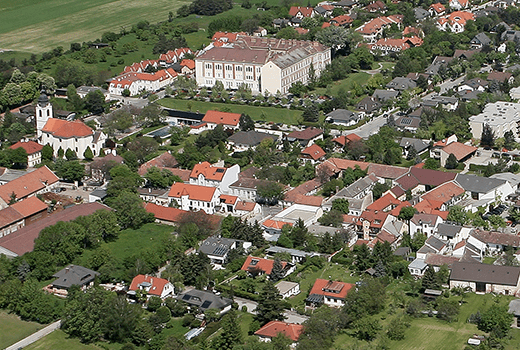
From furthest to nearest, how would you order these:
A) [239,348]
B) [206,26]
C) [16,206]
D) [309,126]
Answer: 1. [206,26]
2. [309,126]
3. [16,206]
4. [239,348]

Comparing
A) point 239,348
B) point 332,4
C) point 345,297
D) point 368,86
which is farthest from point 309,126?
point 332,4

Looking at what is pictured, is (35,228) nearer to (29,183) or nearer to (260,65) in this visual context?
(29,183)

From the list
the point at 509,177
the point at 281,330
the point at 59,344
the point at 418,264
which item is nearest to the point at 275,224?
the point at 418,264

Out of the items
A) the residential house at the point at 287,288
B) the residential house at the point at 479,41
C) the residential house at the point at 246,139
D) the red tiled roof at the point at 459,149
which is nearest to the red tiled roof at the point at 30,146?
the residential house at the point at 246,139

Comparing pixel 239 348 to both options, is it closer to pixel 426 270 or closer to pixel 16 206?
pixel 426 270

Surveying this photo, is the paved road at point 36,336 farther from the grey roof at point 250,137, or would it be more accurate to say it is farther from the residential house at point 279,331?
the grey roof at point 250,137

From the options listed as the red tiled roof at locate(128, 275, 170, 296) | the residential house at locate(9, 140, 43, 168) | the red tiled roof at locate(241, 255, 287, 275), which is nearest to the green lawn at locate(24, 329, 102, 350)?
the red tiled roof at locate(128, 275, 170, 296)
